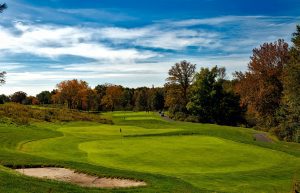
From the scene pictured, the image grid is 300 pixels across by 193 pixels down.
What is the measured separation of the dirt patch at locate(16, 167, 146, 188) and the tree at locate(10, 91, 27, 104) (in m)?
159

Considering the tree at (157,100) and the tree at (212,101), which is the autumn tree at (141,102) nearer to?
the tree at (157,100)

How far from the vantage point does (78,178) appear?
20578 mm

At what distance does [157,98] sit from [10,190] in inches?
5389

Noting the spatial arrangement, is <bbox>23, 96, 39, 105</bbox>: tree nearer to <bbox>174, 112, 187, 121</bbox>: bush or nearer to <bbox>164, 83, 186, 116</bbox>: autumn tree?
<bbox>164, 83, 186, 116</bbox>: autumn tree

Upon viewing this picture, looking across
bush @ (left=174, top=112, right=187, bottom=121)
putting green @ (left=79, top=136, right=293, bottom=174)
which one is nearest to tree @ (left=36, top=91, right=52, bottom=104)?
bush @ (left=174, top=112, right=187, bottom=121)

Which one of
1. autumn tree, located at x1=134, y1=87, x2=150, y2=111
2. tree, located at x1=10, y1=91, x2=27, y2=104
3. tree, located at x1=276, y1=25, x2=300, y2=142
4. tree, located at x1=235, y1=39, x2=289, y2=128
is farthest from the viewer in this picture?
tree, located at x1=10, y1=91, x2=27, y2=104

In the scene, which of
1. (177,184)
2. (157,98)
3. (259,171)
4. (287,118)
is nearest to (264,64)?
(287,118)

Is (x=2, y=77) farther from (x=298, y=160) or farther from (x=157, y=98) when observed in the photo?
(x=157, y=98)

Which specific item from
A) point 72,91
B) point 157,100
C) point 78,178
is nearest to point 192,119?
point 72,91

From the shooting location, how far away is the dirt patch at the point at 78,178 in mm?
19125

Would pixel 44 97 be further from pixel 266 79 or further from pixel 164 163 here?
pixel 164 163

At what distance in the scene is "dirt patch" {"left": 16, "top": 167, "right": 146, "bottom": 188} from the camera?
62.7ft

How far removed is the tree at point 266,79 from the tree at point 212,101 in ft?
84.0

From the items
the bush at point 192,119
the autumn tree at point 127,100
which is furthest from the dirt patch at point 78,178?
the autumn tree at point 127,100
